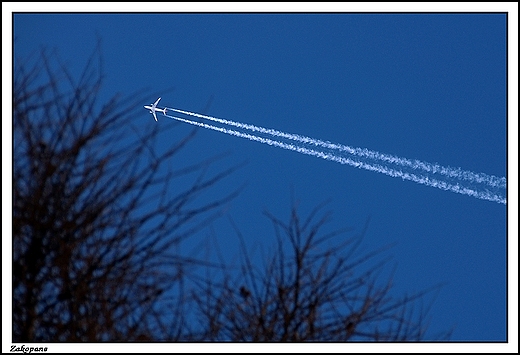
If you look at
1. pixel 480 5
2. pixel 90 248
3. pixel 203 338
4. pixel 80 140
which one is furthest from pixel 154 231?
pixel 480 5

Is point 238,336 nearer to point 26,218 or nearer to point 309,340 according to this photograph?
point 309,340

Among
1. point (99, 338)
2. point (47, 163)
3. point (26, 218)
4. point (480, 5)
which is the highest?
point (480, 5)

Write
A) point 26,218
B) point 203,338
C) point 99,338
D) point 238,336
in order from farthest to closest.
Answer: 1. point 238,336
2. point 203,338
3. point 99,338
4. point 26,218

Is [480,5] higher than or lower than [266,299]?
higher

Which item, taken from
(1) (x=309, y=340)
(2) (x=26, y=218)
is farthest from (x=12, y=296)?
(1) (x=309, y=340)

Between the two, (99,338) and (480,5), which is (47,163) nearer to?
(99,338)

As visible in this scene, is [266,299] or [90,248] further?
[266,299]

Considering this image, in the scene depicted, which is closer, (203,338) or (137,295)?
(137,295)

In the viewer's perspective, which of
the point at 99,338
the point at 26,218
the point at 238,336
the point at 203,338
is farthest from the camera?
the point at 238,336

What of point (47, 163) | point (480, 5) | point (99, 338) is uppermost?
point (480, 5)
